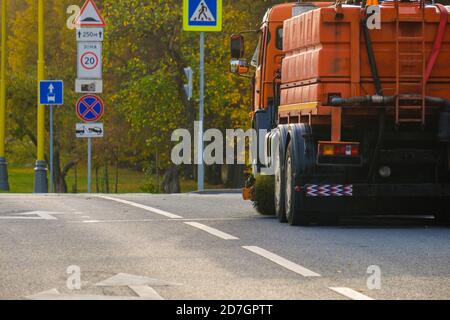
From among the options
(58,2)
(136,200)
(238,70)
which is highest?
(58,2)

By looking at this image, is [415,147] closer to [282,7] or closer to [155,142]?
[282,7]

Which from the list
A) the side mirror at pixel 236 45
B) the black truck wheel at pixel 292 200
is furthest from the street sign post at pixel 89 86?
the black truck wheel at pixel 292 200

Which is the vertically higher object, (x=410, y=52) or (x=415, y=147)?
(x=410, y=52)

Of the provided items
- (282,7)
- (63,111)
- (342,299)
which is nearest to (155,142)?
(63,111)

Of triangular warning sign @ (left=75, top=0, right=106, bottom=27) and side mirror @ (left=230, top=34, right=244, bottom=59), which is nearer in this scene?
side mirror @ (left=230, top=34, right=244, bottom=59)

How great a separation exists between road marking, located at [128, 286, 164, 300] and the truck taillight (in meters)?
7.29

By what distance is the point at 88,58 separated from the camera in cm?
3631

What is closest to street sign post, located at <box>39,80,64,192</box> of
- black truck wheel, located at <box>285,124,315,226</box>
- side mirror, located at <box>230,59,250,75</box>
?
side mirror, located at <box>230,59,250,75</box>

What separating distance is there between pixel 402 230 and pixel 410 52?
2.14 metres

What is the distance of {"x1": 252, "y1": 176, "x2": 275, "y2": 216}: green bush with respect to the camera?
21.2 m

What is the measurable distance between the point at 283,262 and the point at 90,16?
76.4 feet

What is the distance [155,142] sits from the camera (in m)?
53.6

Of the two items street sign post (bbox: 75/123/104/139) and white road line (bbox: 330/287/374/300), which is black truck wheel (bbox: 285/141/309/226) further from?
street sign post (bbox: 75/123/104/139)
